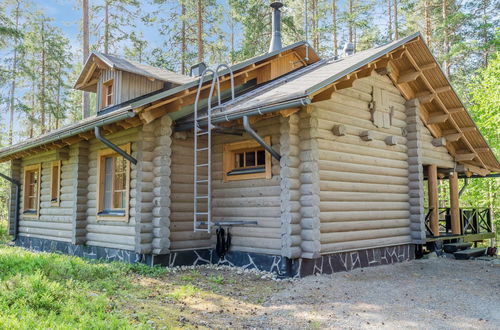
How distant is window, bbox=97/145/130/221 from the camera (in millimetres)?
9266

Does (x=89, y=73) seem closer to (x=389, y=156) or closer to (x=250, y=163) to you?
(x=250, y=163)

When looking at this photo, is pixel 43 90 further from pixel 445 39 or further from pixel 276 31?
pixel 445 39

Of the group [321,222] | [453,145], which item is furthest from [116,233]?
[453,145]

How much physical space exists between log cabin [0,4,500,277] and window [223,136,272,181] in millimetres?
30

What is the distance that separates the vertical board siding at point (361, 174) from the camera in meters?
8.20

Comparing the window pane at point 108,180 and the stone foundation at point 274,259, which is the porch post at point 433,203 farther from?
the window pane at point 108,180

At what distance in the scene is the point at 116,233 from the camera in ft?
30.4

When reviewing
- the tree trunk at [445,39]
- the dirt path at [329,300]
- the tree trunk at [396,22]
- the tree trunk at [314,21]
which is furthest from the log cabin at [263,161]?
the tree trunk at [396,22]

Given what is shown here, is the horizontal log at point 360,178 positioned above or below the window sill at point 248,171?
below

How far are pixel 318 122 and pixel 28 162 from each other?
10401 millimetres

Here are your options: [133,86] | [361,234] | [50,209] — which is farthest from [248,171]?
[50,209]

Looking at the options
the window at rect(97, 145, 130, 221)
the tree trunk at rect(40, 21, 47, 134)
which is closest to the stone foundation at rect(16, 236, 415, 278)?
the window at rect(97, 145, 130, 221)

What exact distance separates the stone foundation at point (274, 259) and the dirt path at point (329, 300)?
0.28 m

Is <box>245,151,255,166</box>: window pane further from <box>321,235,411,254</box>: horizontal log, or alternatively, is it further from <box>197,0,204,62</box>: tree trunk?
<box>197,0,204,62</box>: tree trunk
